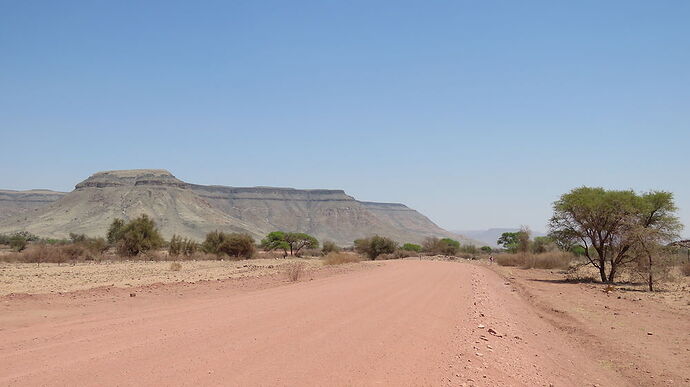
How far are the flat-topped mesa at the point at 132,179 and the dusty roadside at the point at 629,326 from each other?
4835 inches

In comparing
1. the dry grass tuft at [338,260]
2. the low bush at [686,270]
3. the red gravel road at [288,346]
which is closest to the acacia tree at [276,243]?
the dry grass tuft at [338,260]

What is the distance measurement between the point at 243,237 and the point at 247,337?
195ft

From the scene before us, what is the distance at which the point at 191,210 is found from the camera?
134 m

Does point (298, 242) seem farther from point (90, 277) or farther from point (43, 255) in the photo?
point (90, 277)

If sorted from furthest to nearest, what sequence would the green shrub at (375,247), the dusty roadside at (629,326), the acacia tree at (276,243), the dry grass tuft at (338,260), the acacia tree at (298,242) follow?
the acacia tree at (298,242), the acacia tree at (276,243), the green shrub at (375,247), the dry grass tuft at (338,260), the dusty roadside at (629,326)

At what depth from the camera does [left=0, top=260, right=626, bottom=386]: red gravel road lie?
819 cm

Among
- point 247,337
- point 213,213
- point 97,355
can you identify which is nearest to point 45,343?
point 97,355

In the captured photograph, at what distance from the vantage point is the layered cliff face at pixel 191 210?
391 feet

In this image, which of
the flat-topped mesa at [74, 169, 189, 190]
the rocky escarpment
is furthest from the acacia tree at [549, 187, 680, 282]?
the rocky escarpment

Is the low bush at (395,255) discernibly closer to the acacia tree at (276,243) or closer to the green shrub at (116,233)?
the acacia tree at (276,243)

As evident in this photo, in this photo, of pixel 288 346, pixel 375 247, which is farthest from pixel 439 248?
pixel 288 346

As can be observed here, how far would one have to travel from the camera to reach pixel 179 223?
12238 centimetres

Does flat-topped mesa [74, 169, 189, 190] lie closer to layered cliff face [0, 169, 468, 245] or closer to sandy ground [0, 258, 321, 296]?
layered cliff face [0, 169, 468, 245]

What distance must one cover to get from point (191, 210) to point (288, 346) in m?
129
